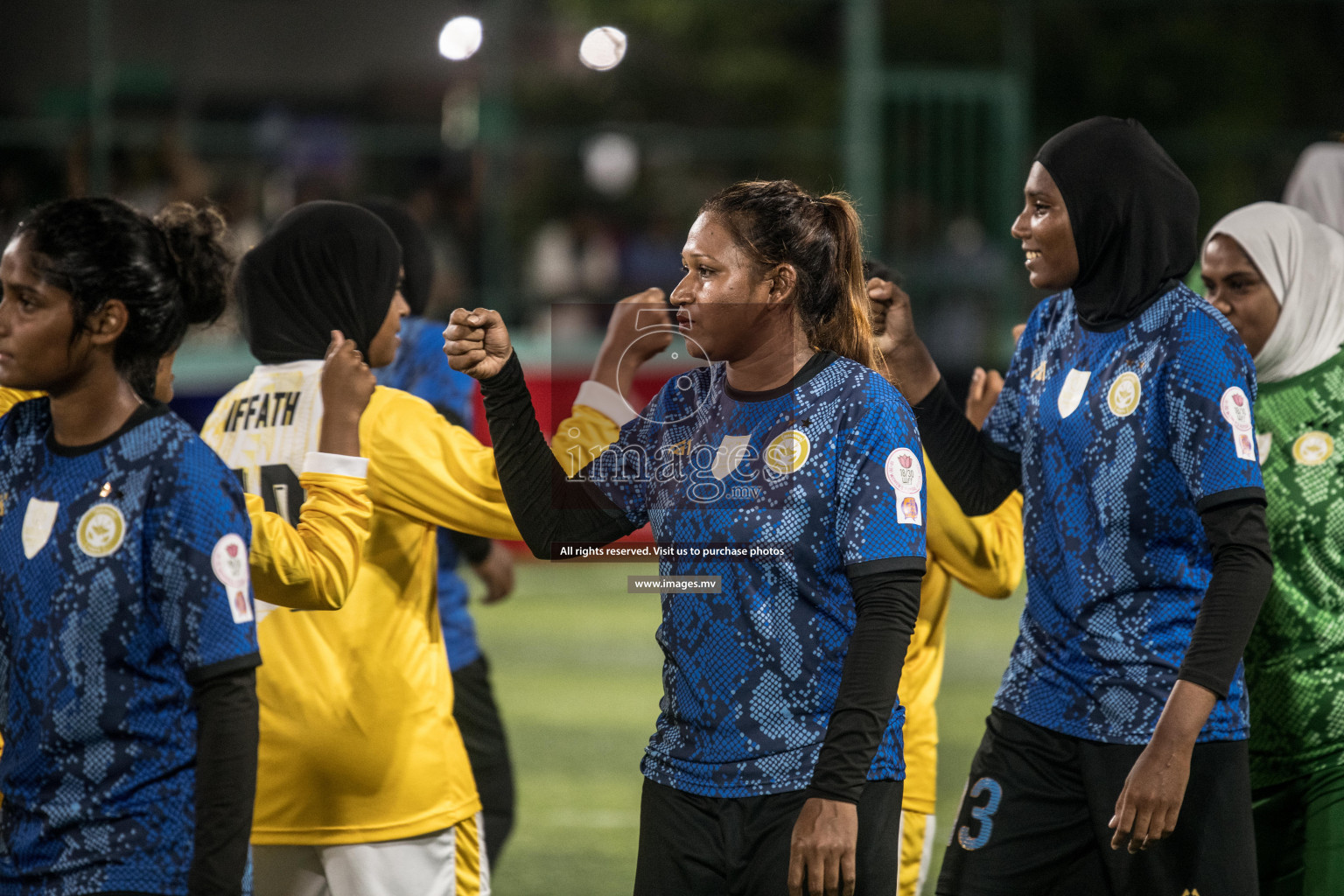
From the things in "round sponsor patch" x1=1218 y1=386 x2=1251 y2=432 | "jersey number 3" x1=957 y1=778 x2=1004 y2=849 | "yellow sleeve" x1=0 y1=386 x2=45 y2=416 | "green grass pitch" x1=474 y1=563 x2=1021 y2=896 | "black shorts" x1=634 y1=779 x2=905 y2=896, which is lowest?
"green grass pitch" x1=474 y1=563 x2=1021 y2=896

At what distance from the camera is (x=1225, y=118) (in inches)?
936

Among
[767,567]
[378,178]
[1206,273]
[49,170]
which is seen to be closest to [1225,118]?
[378,178]

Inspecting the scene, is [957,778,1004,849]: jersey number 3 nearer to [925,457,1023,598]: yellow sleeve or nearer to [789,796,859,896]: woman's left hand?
[925,457,1023,598]: yellow sleeve

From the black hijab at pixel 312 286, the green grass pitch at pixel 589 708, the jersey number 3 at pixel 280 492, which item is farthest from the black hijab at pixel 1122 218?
the green grass pitch at pixel 589 708

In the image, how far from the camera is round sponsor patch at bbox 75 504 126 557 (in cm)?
243

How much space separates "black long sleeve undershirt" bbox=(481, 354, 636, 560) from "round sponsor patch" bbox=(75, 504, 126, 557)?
30.8 inches

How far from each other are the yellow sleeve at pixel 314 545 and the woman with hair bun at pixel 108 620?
0.36 metres

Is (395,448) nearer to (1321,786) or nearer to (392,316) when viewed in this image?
(392,316)

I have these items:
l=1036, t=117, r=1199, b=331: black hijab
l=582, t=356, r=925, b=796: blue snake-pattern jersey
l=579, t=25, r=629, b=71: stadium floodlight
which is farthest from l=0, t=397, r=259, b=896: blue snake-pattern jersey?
l=579, t=25, r=629, b=71: stadium floodlight

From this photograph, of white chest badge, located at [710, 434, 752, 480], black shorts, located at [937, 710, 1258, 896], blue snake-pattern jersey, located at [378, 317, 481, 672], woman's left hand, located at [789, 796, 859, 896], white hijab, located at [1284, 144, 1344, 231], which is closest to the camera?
woman's left hand, located at [789, 796, 859, 896]

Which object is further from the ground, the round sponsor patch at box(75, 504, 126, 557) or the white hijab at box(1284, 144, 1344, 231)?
the white hijab at box(1284, 144, 1344, 231)

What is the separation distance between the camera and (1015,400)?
3.54 m

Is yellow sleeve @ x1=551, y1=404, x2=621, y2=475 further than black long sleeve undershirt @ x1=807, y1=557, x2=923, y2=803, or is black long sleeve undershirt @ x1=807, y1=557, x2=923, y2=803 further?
yellow sleeve @ x1=551, y1=404, x2=621, y2=475

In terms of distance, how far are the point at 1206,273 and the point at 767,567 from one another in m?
1.71
